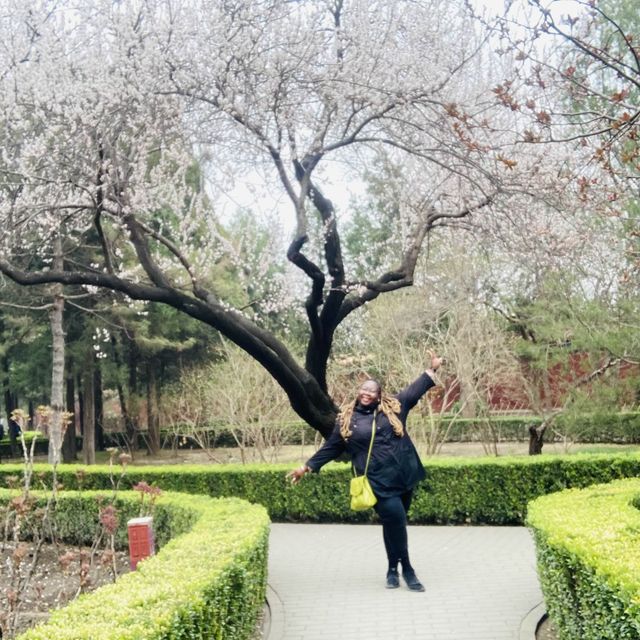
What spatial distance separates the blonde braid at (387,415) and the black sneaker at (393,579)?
1.16 m

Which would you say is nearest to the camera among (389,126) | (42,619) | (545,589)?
(545,589)

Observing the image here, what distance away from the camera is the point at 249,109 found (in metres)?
8.99

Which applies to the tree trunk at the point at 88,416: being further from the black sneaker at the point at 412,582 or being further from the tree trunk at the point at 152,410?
the black sneaker at the point at 412,582

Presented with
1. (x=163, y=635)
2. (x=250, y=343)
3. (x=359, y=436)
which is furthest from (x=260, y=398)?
(x=163, y=635)

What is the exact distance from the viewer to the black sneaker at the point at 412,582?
22.0 ft

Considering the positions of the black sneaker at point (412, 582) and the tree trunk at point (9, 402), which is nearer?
the black sneaker at point (412, 582)

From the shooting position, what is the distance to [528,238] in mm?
9289

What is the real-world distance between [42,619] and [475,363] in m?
13.4

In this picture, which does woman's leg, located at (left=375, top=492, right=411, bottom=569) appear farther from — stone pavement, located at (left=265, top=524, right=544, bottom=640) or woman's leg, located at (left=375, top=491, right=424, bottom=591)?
stone pavement, located at (left=265, top=524, right=544, bottom=640)

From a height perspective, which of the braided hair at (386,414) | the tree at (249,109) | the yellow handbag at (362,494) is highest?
the tree at (249,109)

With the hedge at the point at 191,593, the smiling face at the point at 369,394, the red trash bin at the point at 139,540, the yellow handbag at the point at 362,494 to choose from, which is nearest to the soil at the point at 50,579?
the red trash bin at the point at 139,540

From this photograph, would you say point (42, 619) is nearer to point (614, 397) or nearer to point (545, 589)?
point (545, 589)

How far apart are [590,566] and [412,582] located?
8.96 ft

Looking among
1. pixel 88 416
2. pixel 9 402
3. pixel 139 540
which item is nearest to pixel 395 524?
pixel 139 540
